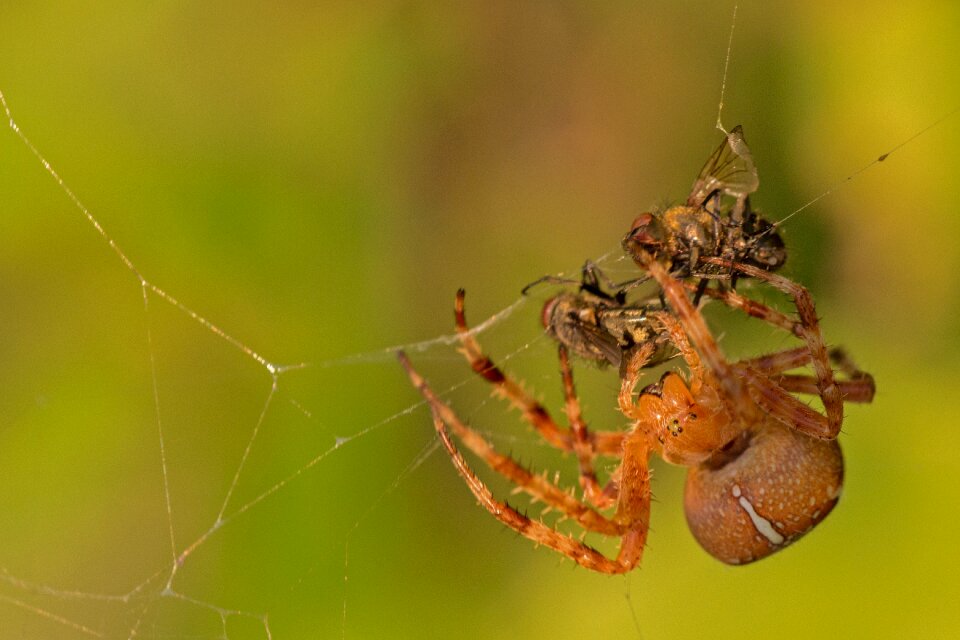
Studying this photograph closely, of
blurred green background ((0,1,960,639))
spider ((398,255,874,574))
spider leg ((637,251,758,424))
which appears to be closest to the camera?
spider leg ((637,251,758,424))

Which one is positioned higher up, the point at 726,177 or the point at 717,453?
the point at 726,177

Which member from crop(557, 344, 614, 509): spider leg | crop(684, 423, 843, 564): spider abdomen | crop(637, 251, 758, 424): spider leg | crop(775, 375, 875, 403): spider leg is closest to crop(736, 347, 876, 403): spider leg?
crop(775, 375, 875, 403): spider leg

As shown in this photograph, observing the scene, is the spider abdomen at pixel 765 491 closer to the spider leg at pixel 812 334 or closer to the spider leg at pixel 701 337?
the spider leg at pixel 812 334

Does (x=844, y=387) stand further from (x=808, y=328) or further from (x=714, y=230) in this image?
(x=714, y=230)

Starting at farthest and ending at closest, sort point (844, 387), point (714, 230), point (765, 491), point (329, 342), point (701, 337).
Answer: point (329, 342) → point (844, 387) → point (765, 491) → point (714, 230) → point (701, 337)

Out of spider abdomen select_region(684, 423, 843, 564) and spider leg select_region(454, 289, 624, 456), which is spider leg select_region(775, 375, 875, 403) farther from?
spider leg select_region(454, 289, 624, 456)

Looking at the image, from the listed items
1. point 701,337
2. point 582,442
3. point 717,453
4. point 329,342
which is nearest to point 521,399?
point 582,442
